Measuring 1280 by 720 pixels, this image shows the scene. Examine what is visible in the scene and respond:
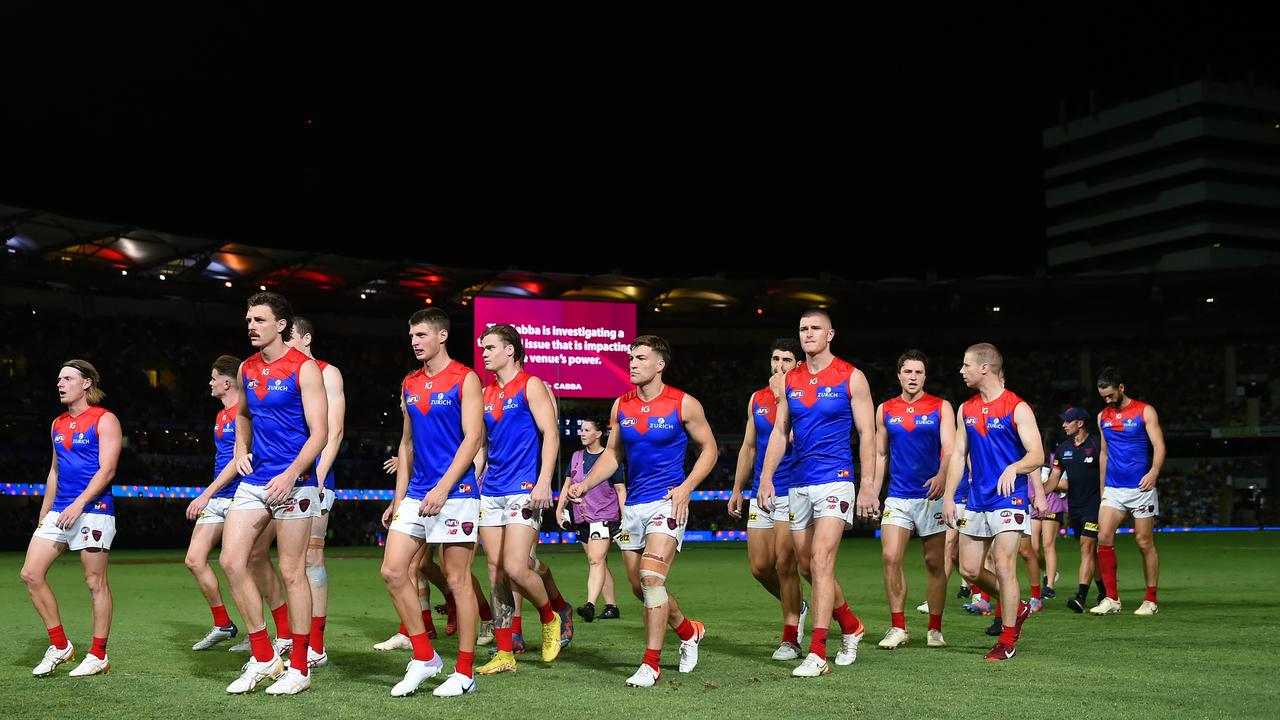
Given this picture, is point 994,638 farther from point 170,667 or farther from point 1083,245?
point 1083,245

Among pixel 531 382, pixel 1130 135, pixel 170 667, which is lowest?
pixel 170 667

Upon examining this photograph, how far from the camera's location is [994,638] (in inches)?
429

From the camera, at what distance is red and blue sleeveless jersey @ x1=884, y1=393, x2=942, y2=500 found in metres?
10.8

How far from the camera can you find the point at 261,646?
26.2ft

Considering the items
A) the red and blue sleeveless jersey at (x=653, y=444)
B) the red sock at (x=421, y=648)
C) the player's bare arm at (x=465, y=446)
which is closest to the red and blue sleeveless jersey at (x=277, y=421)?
the player's bare arm at (x=465, y=446)

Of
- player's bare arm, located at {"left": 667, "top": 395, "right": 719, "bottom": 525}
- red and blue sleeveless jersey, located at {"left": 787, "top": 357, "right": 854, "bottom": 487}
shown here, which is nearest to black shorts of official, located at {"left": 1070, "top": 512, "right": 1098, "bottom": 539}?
red and blue sleeveless jersey, located at {"left": 787, "top": 357, "right": 854, "bottom": 487}

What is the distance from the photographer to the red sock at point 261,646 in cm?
796

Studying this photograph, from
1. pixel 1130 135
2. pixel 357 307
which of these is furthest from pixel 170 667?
pixel 1130 135

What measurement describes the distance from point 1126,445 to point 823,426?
618cm

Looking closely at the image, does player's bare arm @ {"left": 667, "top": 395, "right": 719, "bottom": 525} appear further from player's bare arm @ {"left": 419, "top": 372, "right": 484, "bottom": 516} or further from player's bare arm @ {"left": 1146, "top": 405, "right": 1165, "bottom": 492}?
player's bare arm @ {"left": 1146, "top": 405, "right": 1165, "bottom": 492}

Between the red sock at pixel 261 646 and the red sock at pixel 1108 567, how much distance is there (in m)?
9.32

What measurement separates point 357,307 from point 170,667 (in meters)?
39.2

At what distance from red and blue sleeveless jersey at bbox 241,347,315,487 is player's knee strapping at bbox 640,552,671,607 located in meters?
2.42

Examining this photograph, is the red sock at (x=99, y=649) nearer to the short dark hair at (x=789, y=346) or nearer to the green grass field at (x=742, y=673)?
the green grass field at (x=742, y=673)
